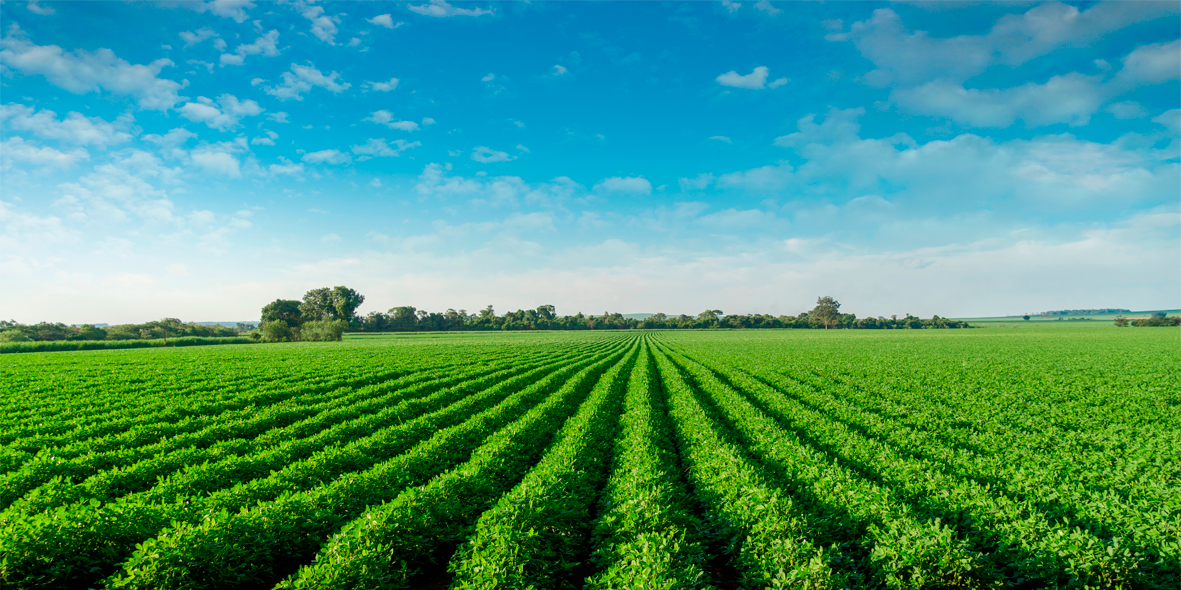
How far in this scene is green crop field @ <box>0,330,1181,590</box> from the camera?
566 centimetres

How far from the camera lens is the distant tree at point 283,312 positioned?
113m

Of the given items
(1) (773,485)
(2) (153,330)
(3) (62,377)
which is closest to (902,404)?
(1) (773,485)

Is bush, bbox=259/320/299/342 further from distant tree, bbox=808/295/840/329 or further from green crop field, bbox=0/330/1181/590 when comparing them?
distant tree, bbox=808/295/840/329

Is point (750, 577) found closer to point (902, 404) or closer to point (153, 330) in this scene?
point (902, 404)

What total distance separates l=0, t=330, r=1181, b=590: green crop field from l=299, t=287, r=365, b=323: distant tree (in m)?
131

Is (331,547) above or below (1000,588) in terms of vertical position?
above

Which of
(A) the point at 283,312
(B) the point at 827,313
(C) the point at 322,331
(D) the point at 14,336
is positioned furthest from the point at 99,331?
(B) the point at 827,313

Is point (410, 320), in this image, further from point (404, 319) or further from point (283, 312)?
point (283, 312)

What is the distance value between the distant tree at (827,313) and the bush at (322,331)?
7397 inches

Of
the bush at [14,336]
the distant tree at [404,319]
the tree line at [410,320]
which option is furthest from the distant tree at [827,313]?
the bush at [14,336]

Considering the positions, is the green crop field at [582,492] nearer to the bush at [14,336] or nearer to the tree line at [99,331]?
the tree line at [99,331]

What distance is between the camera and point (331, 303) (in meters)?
139

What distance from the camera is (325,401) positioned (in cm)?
1817

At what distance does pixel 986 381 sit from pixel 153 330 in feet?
527
